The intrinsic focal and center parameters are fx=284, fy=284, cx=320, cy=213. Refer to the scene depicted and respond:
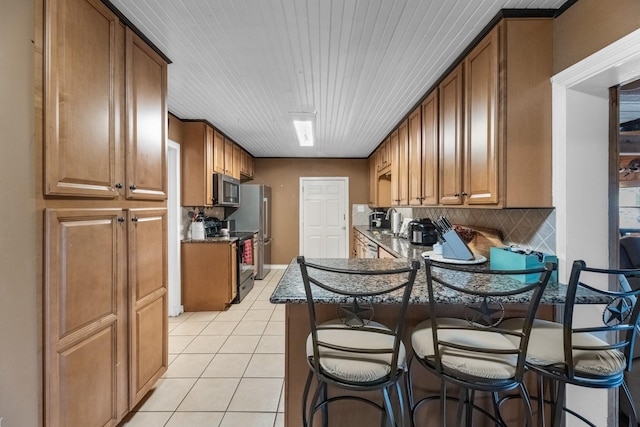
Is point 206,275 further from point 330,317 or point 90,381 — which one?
point 330,317

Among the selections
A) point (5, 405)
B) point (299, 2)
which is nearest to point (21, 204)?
point (5, 405)

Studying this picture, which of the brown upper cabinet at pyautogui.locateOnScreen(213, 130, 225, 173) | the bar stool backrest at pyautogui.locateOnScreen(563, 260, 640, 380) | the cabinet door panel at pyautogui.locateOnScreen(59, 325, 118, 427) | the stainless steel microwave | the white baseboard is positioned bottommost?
the white baseboard

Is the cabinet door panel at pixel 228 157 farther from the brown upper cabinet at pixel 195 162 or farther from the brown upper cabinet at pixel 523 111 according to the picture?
the brown upper cabinet at pixel 523 111

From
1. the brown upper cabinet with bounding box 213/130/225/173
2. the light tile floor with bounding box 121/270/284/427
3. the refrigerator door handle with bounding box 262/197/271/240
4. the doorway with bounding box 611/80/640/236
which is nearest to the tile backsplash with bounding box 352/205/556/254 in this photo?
the doorway with bounding box 611/80/640/236

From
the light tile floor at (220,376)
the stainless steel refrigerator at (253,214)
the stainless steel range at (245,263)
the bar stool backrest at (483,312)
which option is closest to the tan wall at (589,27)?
the bar stool backrest at (483,312)

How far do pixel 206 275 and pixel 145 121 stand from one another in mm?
2139

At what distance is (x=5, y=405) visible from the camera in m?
1.08

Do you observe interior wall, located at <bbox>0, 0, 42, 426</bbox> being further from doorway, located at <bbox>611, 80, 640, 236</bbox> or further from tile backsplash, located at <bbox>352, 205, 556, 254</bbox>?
doorway, located at <bbox>611, 80, 640, 236</bbox>

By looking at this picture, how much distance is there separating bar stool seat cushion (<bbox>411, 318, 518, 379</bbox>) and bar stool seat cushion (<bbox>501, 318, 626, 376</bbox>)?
0.25 ft

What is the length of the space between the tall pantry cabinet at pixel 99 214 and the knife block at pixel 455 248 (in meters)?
2.01

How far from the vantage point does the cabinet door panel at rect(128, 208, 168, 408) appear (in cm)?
166

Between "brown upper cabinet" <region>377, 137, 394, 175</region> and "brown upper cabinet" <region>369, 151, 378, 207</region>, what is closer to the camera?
"brown upper cabinet" <region>377, 137, 394, 175</region>

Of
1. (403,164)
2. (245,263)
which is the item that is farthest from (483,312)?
(245,263)

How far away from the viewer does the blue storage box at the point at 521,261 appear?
1.43 metres
